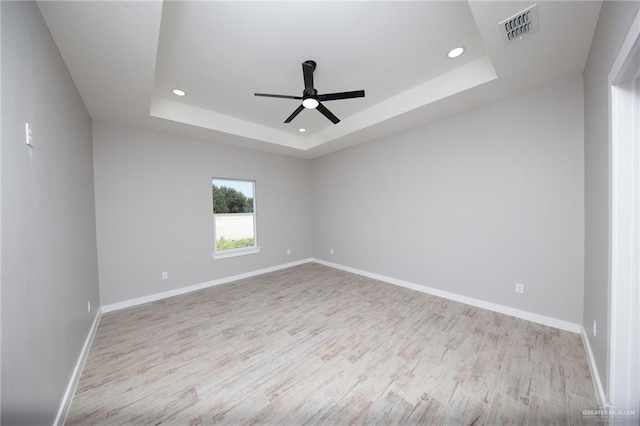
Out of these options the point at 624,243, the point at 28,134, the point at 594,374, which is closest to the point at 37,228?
the point at 28,134

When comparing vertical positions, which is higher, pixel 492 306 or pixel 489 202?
pixel 489 202

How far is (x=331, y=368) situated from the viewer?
1.94 m

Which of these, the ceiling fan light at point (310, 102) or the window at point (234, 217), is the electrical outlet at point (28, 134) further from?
the window at point (234, 217)

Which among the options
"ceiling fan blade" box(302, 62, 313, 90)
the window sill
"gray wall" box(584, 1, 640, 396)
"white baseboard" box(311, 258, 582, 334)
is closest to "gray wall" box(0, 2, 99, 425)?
"ceiling fan blade" box(302, 62, 313, 90)

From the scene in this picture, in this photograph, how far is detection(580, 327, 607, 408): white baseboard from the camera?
59.0 inches

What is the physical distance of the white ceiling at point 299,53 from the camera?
1.64m

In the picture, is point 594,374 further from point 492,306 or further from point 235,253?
point 235,253

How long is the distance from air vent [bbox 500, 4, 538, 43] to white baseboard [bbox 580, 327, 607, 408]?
261cm

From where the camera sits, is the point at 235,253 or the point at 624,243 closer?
the point at 624,243

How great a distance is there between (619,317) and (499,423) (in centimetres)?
95

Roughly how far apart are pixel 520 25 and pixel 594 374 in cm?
273

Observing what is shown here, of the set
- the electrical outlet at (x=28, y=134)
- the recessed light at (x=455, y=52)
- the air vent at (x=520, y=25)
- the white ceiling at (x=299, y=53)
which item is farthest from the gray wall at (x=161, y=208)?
the air vent at (x=520, y=25)

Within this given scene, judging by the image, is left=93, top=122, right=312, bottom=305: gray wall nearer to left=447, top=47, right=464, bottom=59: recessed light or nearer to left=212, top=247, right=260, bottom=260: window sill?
left=212, top=247, right=260, bottom=260: window sill

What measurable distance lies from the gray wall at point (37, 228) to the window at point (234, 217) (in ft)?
6.98
